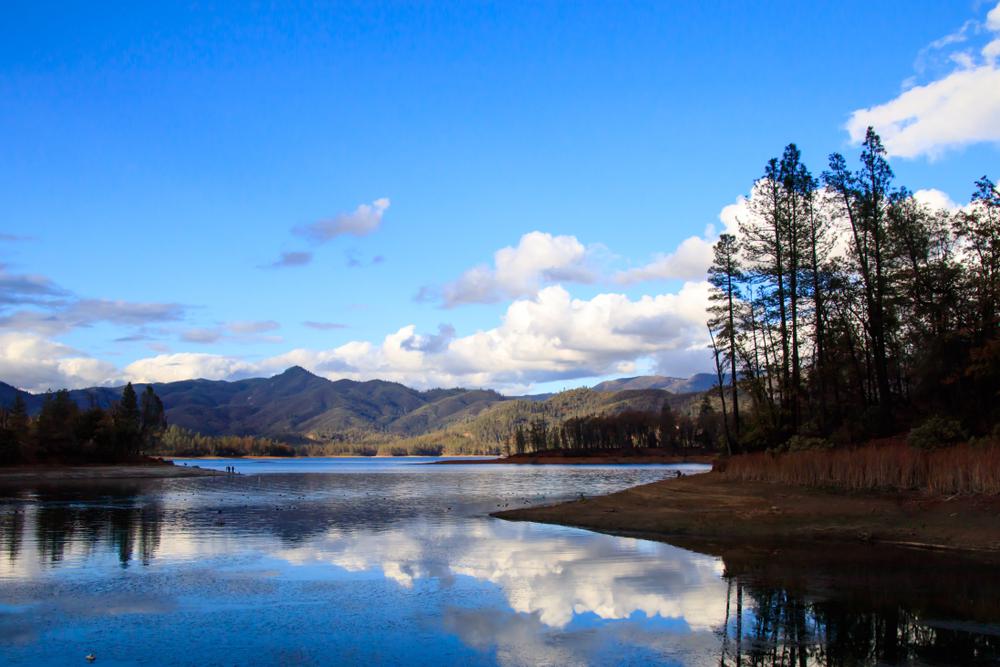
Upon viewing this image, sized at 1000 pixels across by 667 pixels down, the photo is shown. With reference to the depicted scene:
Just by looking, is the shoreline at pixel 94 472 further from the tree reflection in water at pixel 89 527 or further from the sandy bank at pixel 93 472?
the tree reflection in water at pixel 89 527

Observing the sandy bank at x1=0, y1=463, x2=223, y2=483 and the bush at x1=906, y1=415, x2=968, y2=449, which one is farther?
the sandy bank at x1=0, y1=463, x2=223, y2=483

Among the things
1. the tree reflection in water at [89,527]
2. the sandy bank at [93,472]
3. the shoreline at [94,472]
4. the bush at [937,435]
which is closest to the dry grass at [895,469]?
the bush at [937,435]

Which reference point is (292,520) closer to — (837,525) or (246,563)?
(246,563)

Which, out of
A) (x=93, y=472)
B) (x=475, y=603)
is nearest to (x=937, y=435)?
(x=475, y=603)

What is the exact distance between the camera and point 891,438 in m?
45.9

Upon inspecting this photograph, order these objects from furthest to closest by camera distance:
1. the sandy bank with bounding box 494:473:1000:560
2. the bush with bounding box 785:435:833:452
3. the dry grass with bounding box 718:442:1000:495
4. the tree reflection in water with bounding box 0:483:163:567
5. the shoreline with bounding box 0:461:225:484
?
1. the shoreline with bounding box 0:461:225:484
2. the bush with bounding box 785:435:833:452
3. the tree reflection in water with bounding box 0:483:163:567
4. the dry grass with bounding box 718:442:1000:495
5. the sandy bank with bounding box 494:473:1000:560

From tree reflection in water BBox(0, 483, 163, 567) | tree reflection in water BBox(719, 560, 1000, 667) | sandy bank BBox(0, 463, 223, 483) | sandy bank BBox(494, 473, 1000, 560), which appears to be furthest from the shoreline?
tree reflection in water BBox(719, 560, 1000, 667)

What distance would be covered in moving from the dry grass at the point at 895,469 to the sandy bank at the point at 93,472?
345 ft

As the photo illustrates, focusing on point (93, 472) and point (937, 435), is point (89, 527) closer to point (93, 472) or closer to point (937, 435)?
point (937, 435)

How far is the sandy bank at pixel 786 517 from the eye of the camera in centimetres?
2888

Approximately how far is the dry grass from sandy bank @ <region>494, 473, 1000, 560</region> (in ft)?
2.60

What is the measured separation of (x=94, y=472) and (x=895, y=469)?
124 m

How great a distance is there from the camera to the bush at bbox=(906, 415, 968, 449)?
37500 millimetres

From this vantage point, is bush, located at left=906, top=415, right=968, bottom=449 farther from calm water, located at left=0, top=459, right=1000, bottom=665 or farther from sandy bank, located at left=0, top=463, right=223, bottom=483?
sandy bank, located at left=0, top=463, right=223, bottom=483
